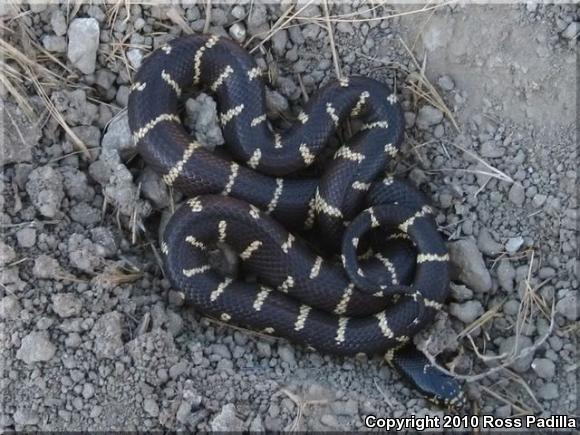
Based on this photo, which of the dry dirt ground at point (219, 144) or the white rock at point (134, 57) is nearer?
the dry dirt ground at point (219, 144)

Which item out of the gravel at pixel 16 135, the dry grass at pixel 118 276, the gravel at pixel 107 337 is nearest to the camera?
the gravel at pixel 107 337

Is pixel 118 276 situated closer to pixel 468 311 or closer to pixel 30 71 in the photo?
pixel 30 71

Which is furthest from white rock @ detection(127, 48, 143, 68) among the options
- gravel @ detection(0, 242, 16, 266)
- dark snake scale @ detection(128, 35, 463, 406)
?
gravel @ detection(0, 242, 16, 266)

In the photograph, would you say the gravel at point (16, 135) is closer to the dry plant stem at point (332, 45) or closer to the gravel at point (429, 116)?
the dry plant stem at point (332, 45)

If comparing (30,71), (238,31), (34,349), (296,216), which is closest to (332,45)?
(238,31)

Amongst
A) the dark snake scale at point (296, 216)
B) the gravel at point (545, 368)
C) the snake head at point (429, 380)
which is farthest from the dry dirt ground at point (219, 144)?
the dark snake scale at point (296, 216)

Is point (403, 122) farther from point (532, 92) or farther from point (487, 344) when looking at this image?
point (487, 344)
